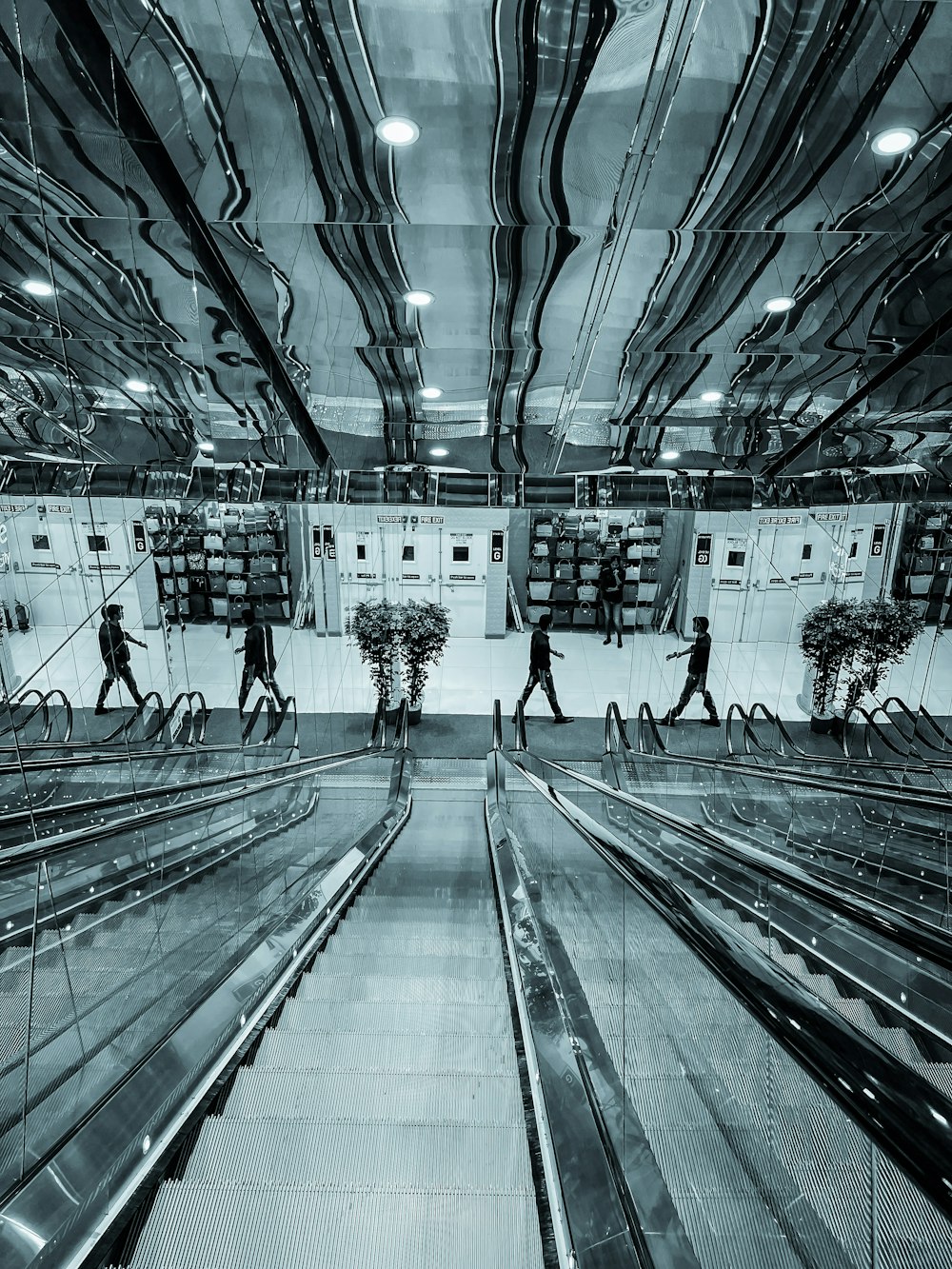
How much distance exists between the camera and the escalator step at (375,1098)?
1609 mm

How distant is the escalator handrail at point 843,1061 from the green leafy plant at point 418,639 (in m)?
7.38

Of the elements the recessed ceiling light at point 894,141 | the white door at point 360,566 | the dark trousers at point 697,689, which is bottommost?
the dark trousers at point 697,689

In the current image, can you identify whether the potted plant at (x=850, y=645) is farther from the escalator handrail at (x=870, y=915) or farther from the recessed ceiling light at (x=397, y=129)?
the recessed ceiling light at (x=397, y=129)

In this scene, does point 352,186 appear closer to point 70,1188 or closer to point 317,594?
point 70,1188

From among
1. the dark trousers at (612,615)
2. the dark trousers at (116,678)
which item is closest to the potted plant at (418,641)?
the dark trousers at (612,615)

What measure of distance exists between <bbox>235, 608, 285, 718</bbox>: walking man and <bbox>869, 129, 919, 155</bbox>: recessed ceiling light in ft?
20.3

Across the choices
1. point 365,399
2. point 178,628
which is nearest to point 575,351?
point 365,399

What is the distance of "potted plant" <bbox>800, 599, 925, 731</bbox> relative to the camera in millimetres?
6637

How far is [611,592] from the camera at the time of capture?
12.3 m

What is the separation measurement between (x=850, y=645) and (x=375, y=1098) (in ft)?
23.3

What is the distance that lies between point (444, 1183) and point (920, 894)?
293 centimetres

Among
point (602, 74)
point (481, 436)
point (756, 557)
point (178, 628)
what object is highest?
point (602, 74)

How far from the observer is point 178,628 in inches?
179

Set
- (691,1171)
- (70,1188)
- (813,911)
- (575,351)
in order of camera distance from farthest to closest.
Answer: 1. (575,351)
2. (813,911)
3. (691,1171)
4. (70,1188)
